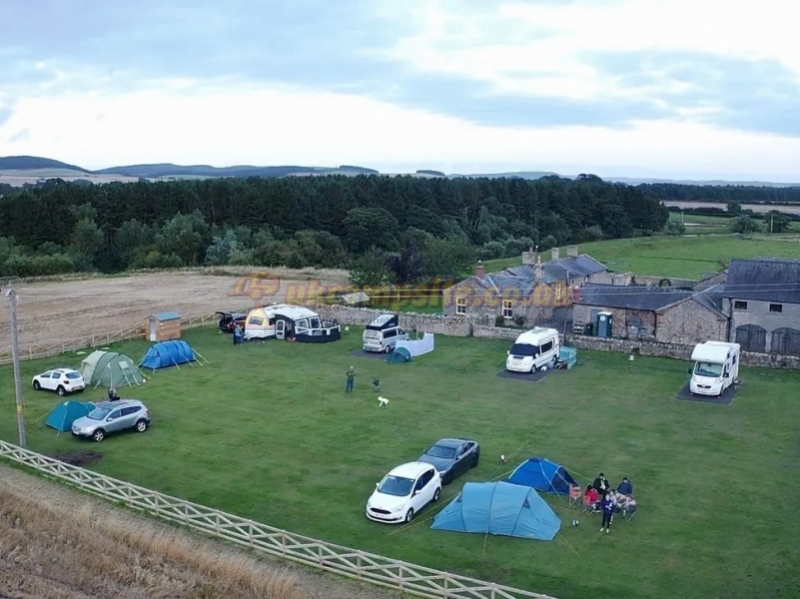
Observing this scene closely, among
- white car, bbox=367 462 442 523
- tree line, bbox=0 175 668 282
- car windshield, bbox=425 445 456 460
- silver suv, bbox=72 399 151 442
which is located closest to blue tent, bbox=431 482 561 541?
white car, bbox=367 462 442 523

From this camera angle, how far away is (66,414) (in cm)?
2559

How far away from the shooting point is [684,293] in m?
39.0

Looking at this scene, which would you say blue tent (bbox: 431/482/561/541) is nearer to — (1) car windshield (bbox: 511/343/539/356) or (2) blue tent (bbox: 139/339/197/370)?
(1) car windshield (bbox: 511/343/539/356)

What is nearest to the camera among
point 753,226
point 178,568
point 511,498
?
point 178,568

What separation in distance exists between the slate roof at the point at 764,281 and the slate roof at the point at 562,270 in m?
10.6

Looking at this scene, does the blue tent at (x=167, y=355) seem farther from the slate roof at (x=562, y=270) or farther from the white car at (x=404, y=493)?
the slate roof at (x=562, y=270)

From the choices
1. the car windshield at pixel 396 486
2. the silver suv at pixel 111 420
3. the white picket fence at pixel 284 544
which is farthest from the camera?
the silver suv at pixel 111 420

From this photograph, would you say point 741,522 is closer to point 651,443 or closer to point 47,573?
point 651,443

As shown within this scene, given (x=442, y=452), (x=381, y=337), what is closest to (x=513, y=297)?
(x=381, y=337)

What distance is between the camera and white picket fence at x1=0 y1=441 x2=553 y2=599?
48.9ft

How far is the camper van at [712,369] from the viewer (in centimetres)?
2911

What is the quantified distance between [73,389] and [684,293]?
28.6 m

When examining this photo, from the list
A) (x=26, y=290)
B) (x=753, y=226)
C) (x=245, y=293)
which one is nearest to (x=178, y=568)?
(x=245, y=293)

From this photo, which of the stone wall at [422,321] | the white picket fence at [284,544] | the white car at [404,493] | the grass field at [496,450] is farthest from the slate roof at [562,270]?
the white picket fence at [284,544]
